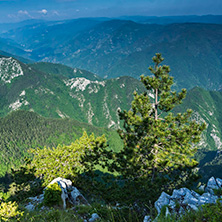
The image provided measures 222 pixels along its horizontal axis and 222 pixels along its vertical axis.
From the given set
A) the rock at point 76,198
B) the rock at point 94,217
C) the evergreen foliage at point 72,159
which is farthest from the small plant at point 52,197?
the evergreen foliage at point 72,159

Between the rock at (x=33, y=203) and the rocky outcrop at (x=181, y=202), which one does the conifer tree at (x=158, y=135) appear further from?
the rock at (x=33, y=203)

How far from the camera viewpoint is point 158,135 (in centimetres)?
2159

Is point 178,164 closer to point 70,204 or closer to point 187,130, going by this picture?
point 187,130

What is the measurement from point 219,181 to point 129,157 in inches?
453

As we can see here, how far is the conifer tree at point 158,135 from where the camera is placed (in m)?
21.3

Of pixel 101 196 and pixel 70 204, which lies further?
pixel 101 196

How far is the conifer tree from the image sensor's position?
2131cm

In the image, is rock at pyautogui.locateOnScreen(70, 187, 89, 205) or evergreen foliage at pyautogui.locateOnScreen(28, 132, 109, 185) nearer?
rock at pyautogui.locateOnScreen(70, 187, 89, 205)

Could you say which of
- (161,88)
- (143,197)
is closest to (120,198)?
(143,197)

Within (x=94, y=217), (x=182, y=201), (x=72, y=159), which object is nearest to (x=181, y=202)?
(x=182, y=201)

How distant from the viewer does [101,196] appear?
25734 mm

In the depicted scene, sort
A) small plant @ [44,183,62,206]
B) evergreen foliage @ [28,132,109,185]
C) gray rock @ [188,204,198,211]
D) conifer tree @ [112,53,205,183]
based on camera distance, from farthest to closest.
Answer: evergreen foliage @ [28,132,109,185] → conifer tree @ [112,53,205,183] → small plant @ [44,183,62,206] → gray rock @ [188,204,198,211]

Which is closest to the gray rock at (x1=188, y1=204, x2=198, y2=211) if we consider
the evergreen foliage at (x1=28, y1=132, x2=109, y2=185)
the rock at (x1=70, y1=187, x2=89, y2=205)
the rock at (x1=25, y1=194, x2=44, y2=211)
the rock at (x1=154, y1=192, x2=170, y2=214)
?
the rock at (x1=154, y1=192, x2=170, y2=214)

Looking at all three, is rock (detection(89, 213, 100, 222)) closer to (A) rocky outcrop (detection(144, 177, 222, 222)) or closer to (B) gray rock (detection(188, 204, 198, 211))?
(A) rocky outcrop (detection(144, 177, 222, 222))
